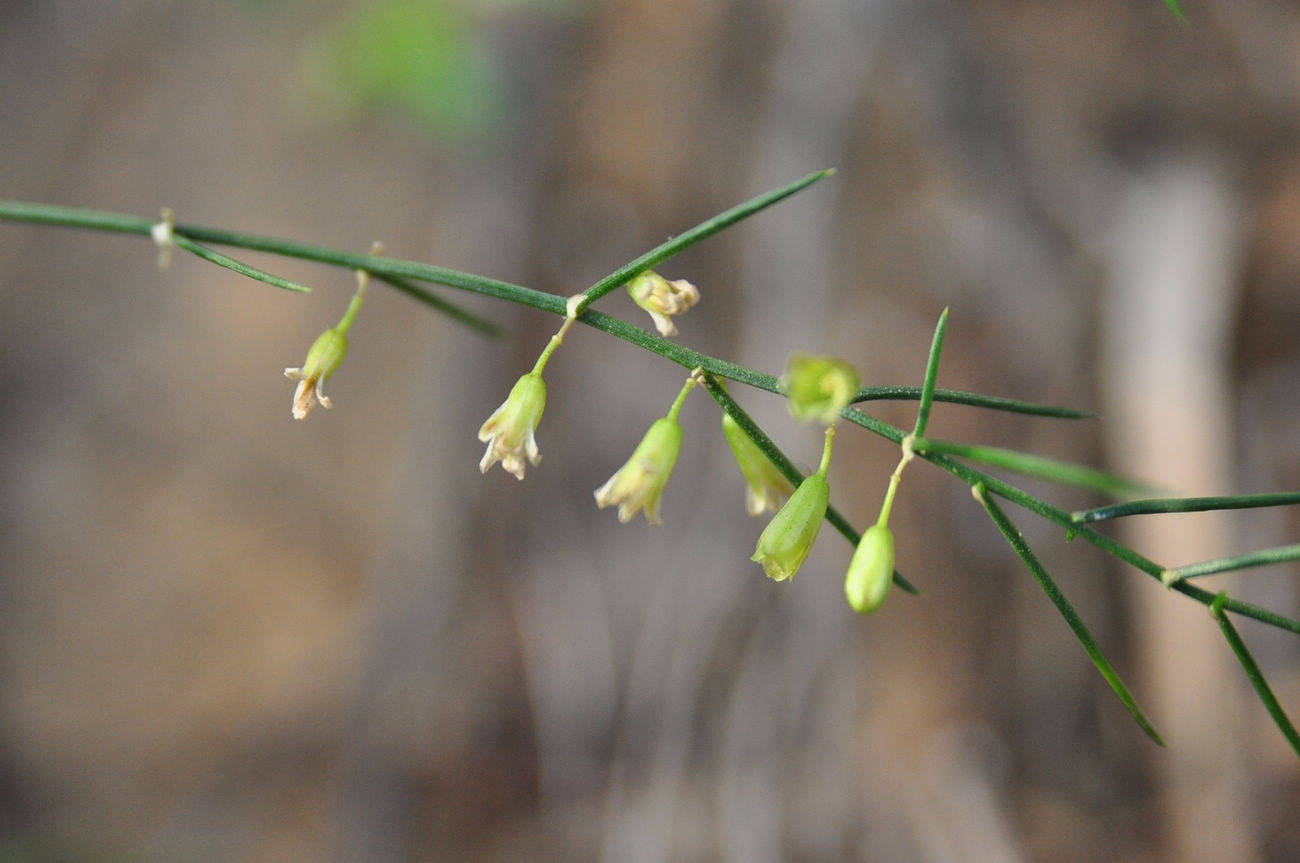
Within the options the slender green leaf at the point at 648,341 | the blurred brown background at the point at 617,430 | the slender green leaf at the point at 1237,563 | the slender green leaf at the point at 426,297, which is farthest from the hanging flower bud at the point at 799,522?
the blurred brown background at the point at 617,430

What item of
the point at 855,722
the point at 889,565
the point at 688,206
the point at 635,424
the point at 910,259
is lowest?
the point at 855,722

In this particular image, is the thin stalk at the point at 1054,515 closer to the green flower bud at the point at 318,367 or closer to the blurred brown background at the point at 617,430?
the green flower bud at the point at 318,367

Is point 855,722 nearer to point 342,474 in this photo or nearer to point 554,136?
point 342,474

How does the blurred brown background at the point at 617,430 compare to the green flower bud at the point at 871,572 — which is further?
the blurred brown background at the point at 617,430

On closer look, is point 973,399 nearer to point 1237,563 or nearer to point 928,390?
point 928,390

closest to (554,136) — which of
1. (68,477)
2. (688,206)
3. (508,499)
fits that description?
(688,206)

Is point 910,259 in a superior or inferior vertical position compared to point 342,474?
superior
